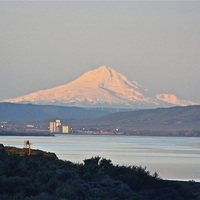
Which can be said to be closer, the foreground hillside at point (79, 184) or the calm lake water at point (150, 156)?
the foreground hillside at point (79, 184)

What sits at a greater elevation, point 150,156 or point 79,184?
point 79,184

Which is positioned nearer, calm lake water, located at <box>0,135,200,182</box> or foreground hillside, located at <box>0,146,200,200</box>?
foreground hillside, located at <box>0,146,200,200</box>

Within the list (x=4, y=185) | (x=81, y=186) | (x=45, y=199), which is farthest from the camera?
(x=81, y=186)

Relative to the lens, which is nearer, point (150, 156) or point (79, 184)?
point (79, 184)

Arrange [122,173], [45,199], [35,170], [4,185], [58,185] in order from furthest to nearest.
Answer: [122,173], [35,170], [58,185], [4,185], [45,199]

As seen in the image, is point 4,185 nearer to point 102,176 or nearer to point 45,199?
point 45,199

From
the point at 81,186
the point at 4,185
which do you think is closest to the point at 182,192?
the point at 81,186

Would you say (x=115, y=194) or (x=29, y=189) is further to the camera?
(x=115, y=194)
